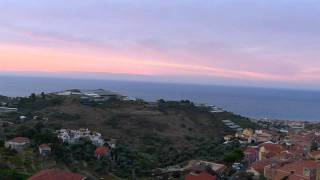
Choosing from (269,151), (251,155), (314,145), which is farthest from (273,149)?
(314,145)

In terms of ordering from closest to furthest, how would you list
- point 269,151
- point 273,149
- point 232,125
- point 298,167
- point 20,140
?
point 298,167
point 20,140
point 269,151
point 273,149
point 232,125

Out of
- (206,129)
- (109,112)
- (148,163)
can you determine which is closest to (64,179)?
(148,163)

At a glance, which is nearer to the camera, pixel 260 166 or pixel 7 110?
pixel 260 166

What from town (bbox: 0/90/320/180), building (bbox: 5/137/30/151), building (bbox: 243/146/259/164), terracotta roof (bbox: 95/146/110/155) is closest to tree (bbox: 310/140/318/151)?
town (bbox: 0/90/320/180)

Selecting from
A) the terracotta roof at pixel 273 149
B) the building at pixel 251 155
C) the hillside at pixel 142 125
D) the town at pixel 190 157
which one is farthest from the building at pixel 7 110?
the terracotta roof at pixel 273 149

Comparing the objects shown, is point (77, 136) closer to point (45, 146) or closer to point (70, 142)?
point (70, 142)

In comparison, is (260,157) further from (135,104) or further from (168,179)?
(135,104)

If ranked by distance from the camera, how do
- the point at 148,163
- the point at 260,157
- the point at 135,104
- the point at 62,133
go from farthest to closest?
1. the point at 135,104
2. the point at 62,133
3. the point at 148,163
4. the point at 260,157
